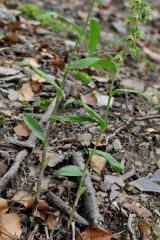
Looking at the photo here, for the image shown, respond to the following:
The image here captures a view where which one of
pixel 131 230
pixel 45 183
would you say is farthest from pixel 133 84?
pixel 131 230

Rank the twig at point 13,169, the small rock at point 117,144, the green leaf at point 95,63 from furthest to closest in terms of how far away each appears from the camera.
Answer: the small rock at point 117,144, the twig at point 13,169, the green leaf at point 95,63

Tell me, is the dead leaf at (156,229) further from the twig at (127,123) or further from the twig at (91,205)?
the twig at (127,123)

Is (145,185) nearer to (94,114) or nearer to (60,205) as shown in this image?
(60,205)

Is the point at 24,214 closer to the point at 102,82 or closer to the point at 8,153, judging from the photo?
the point at 8,153

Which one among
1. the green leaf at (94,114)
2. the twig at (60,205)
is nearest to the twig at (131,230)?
the twig at (60,205)

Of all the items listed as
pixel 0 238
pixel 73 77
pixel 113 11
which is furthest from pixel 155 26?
pixel 0 238

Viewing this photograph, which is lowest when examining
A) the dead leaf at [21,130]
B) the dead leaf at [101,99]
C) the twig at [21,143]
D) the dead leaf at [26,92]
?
the twig at [21,143]
